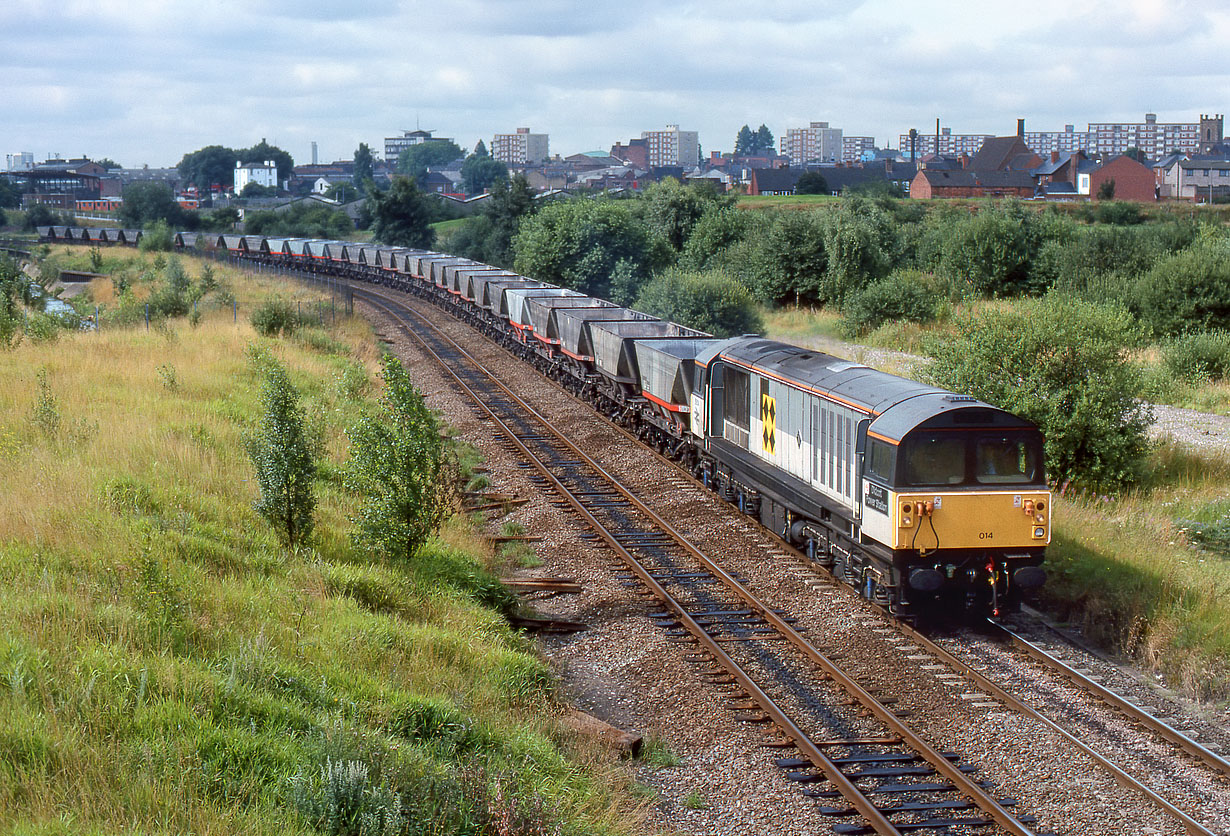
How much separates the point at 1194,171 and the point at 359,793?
428 feet

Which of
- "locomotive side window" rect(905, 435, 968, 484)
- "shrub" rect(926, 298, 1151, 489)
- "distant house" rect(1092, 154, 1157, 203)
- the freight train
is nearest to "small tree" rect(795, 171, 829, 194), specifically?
"distant house" rect(1092, 154, 1157, 203)

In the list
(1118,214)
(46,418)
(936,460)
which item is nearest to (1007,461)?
(936,460)

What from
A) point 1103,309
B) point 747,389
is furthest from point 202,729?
point 1103,309

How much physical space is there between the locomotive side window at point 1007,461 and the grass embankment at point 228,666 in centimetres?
595

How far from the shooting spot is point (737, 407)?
1864cm

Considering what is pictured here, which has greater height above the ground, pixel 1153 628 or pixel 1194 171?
pixel 1194 171

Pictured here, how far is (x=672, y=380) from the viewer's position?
21219mm

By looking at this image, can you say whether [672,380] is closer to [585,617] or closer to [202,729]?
[585,617]

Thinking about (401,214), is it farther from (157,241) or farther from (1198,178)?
(1198,178)

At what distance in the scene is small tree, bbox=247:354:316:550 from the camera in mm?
12742

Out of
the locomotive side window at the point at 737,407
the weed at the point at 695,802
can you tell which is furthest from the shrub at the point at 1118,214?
the weed at the point at 695,802

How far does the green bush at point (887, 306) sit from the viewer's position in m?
42.5

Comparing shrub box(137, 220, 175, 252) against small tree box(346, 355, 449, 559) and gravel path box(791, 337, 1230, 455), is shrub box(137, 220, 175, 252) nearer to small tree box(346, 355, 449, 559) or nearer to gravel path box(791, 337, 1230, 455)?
gravel path box(791, 337, 1230, 455)

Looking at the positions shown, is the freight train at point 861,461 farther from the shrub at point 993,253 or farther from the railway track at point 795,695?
the shrub at point 993,253
